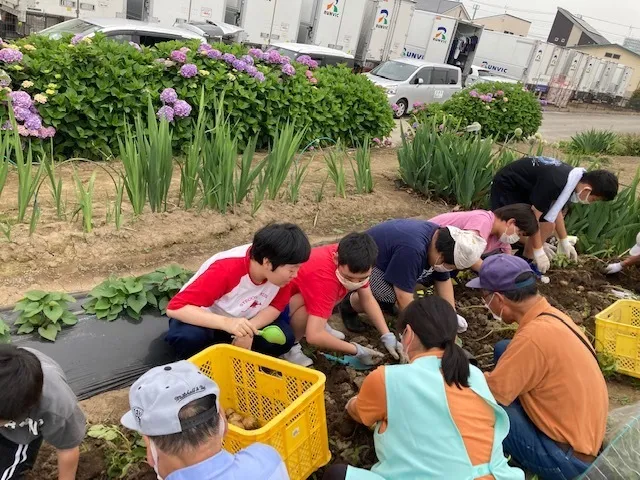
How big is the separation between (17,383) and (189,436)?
463 millimetres

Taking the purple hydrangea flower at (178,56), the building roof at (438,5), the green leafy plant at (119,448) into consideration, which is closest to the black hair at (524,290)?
the green leafy plant at (119,448)

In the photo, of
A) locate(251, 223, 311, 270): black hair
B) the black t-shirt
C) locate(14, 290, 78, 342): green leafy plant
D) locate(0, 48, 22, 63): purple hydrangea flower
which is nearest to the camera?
locate(251, 223, 311, 270): black hair

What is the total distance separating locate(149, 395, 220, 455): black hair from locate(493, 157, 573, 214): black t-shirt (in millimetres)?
3144

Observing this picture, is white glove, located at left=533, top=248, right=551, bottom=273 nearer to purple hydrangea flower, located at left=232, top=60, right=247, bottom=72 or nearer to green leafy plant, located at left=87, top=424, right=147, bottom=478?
green leafy plant, located at left=87, top=424, right=147, bottom=478

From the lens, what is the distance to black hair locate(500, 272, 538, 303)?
211 centimetres

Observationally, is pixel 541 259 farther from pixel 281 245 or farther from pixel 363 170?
pixel 281 245

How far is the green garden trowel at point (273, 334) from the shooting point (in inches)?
92.6

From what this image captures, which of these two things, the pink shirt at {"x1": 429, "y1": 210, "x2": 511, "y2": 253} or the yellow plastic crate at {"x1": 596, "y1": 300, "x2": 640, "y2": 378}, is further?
the pink shirt at {"x1": 429, "y1": 210, "x2": 511, "y2": 253}

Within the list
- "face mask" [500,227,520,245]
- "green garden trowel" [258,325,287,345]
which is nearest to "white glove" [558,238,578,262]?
"face mask" [500,227,520,245]

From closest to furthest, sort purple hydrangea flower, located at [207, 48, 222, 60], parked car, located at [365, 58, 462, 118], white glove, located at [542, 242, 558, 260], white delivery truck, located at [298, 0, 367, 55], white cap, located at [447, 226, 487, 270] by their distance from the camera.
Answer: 1. white cap, located at [447, 226, 487, 270]
2. white glove, located at [542, 242, 558, 260]
3. purple hydrangea flower, located at [207, 48, 222, 60]
4. parked car, located at [365, 58, 462, 118]
5. white delivery truck, located at [298, 0, 367, 55]

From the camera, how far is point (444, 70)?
1307 cm

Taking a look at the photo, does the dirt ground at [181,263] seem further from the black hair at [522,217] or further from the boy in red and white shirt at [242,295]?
the black hair at [522,217]

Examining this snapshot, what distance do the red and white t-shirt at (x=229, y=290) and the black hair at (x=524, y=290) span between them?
3.23ft

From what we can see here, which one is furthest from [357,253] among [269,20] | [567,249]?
[269,20]
